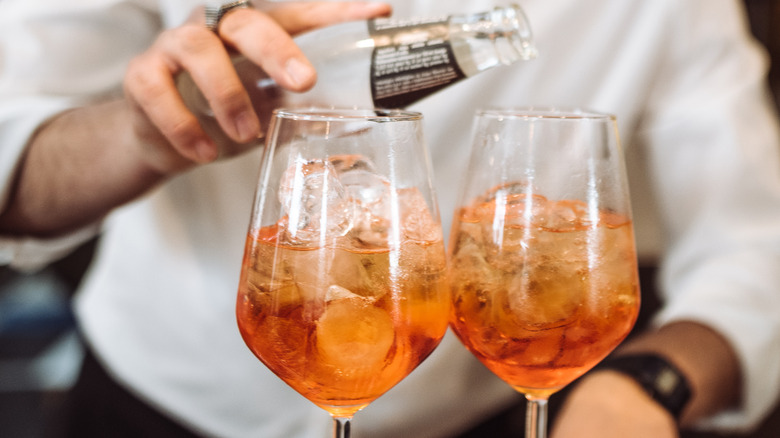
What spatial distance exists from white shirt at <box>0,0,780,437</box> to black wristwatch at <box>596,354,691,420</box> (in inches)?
8.3

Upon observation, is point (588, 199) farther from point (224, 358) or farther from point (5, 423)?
point (5, 423)

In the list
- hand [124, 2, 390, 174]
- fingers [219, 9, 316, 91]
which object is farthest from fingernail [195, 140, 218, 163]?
fingers [219, 9, 316, 91]

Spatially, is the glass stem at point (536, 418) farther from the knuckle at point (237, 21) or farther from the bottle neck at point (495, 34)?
the knuckle at point (237, 21)

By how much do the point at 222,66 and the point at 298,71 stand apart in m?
0.08

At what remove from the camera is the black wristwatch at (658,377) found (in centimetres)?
101

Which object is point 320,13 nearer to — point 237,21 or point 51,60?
point 237,21

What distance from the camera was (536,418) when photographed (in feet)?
2.15

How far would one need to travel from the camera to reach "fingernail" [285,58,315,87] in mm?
609

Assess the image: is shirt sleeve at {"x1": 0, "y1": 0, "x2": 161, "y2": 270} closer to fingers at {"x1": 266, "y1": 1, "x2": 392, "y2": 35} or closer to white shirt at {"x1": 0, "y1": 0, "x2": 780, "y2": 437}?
white shirt at {"x1": 0, "y1": 0, "x2": 780, "y2": 437}

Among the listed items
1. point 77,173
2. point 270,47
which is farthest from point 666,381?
point 77,173

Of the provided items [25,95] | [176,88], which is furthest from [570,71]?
[25,95]

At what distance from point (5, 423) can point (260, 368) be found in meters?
1.66

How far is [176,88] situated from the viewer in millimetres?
684

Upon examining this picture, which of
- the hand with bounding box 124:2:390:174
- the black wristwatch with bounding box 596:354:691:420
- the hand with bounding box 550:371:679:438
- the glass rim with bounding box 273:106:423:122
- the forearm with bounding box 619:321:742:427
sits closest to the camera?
the glass rim with bounding box 273:106:423:122
